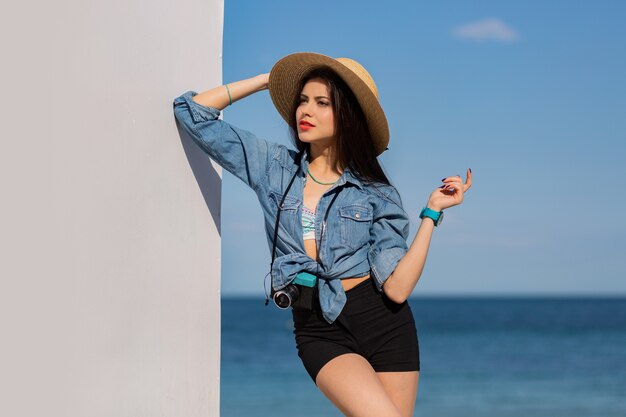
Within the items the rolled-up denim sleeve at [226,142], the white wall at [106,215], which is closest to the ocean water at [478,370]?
the white wall at [106,215]

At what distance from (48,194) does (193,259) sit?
99 centimetres

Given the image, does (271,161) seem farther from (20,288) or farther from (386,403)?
(20,288)

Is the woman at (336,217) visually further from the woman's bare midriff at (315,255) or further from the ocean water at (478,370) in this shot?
the ocean water at (478,370)

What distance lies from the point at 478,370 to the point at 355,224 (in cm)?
1427

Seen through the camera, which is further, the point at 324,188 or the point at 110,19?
the point at 324,188

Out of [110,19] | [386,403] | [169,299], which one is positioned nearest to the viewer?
[110,19]

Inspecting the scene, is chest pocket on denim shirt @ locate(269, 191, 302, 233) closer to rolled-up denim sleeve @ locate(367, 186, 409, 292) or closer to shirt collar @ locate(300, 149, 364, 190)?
shirt collar @ locate(300, 149, 364, 190)

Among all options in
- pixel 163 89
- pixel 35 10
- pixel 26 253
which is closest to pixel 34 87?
pixel 35 10

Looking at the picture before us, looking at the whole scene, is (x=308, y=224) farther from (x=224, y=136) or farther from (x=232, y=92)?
(x=232, y=92)

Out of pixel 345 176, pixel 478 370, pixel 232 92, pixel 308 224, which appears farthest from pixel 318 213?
pixel 478 370

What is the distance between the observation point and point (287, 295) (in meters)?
2.90

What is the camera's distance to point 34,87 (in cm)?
209

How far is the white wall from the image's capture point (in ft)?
6.75

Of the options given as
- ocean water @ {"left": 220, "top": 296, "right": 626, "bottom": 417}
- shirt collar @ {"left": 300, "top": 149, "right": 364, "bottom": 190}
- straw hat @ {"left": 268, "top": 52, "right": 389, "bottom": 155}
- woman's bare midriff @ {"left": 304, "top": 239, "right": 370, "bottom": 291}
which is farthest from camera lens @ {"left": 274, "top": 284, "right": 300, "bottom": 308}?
ocean water @ {"left": 220, "top": 296, "right": 626, "bottom": 417}
